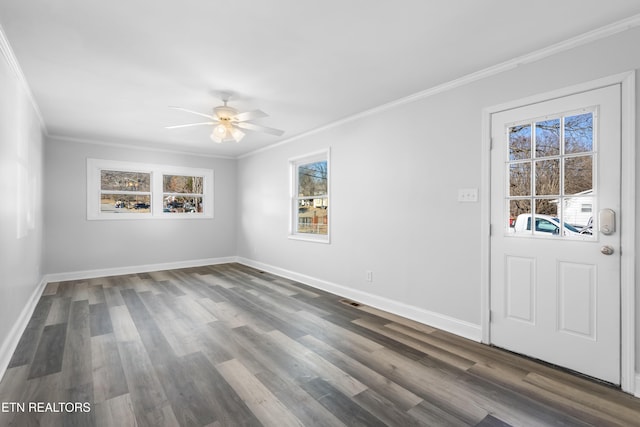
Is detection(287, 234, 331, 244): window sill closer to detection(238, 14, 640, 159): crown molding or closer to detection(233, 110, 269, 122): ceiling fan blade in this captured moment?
detection(238, 14, 640, 159): crown molding

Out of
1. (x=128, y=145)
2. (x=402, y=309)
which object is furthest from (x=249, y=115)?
(x=128, y=145)

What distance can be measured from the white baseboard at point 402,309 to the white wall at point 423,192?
12mm

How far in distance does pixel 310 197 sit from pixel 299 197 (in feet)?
1.16

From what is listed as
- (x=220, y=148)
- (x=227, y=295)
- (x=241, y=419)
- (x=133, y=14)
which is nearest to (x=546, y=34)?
(x=133, y=14)

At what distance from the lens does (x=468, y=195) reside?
2984 mm

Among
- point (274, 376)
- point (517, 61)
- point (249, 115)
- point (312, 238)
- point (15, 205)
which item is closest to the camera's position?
point (274, 376)

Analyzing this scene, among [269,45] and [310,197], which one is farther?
[310,197]

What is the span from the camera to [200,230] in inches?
265

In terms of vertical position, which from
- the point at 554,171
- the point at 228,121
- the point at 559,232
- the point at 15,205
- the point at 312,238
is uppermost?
the point at 228,121

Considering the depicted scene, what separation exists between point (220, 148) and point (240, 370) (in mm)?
4805

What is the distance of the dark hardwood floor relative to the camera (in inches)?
73.1

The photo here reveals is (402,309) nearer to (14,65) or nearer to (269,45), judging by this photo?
(269,45)

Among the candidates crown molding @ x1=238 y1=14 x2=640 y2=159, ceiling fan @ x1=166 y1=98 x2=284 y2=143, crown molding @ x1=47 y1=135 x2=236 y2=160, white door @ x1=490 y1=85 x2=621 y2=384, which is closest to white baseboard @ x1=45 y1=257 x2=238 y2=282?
crown molding @ x1=47 y1=135 x2=236 y2=160

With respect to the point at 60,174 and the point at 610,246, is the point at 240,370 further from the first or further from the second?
the point at 60,174
